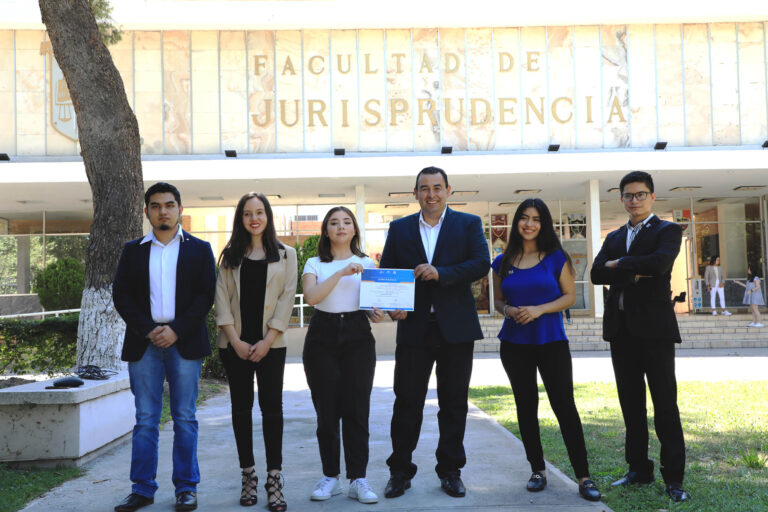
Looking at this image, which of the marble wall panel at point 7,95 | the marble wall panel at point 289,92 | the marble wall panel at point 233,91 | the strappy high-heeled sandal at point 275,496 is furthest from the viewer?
the marble wall panel at point 289,92

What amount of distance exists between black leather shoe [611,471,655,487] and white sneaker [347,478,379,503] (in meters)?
1.66

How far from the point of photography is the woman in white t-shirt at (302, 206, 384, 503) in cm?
452

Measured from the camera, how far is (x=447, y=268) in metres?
4.55

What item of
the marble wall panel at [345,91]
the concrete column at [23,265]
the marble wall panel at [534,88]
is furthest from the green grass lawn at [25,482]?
the concrete column at [23,265]

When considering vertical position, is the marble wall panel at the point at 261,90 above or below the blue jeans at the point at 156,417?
above

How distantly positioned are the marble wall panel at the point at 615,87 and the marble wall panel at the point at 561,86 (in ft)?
2.96

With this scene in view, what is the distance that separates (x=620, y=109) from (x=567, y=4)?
3.26 meters

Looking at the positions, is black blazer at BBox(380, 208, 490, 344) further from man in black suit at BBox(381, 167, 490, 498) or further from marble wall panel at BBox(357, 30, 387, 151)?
marble wall panel at BBox(357, 30, 387, 151)

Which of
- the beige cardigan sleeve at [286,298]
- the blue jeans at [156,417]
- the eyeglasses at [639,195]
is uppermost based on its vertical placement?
the eyeglasses at [639,195]

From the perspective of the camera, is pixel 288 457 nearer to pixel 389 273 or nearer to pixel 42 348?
pixel 389 273

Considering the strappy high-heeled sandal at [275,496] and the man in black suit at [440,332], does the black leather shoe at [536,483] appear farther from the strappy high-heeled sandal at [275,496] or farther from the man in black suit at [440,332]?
the strappy high-heeled sandal at [275,496]

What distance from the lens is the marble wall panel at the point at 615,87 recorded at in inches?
764

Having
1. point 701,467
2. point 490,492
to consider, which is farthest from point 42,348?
point 701,467

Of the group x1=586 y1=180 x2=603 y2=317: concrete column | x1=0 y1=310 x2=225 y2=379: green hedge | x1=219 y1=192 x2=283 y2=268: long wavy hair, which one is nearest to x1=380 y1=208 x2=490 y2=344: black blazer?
x1=219 y1=192 x2=283 y2=268: long wavy hair
